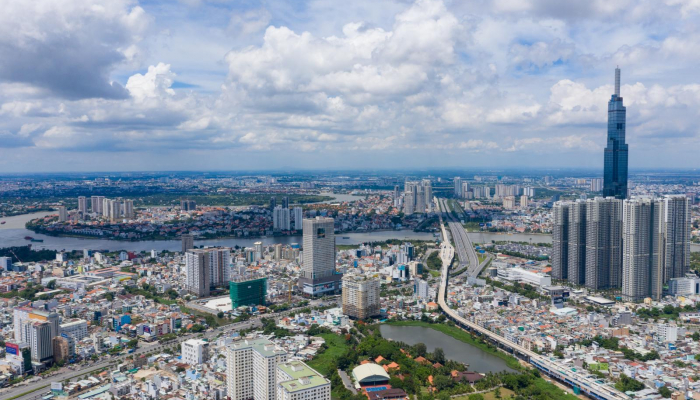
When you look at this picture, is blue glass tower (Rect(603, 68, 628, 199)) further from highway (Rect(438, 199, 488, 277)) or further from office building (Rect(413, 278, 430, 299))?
office building (Rect(413, 278, 430, 299))

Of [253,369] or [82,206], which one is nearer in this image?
[253,369]

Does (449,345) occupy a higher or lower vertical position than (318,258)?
lower

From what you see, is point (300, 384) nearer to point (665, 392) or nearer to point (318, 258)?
point (665, 392)

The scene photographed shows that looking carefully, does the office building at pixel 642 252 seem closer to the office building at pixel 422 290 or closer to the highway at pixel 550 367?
the highway at pixel 550 367

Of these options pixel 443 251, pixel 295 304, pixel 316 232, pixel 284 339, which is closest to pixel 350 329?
pixel 284 339

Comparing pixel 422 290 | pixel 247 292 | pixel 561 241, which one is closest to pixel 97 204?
pixel 247 292

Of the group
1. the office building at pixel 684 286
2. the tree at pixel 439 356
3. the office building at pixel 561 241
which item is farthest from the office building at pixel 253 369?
the office building at pixel 561 241
